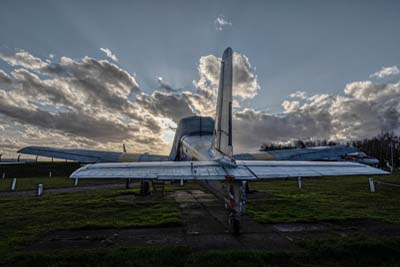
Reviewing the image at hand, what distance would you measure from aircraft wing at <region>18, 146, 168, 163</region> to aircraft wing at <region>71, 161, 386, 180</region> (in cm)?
970

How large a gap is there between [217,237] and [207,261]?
173cm

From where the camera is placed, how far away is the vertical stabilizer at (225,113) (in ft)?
23.6

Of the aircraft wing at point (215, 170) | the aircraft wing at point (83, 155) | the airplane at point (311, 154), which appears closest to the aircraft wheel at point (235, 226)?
the aircraft wing at point (215, 170)

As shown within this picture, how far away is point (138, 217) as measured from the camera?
891 centimetres

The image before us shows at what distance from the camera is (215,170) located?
19.0 feet

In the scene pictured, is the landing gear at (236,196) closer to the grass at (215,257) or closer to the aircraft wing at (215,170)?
the aircraft wing at (215,170)

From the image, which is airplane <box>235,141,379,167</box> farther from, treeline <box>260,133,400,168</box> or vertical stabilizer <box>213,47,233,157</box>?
treeline <box>260,133,400,168</box>

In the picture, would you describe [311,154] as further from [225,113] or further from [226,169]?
[226,169]

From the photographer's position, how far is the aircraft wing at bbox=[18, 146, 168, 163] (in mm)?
12945

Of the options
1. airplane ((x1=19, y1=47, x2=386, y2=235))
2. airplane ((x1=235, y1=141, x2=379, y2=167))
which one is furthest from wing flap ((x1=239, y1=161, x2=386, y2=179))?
airplane ((x1=235, y1=141, x2=379, y2=167))

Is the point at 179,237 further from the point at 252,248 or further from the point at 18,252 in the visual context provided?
the point at 18,252

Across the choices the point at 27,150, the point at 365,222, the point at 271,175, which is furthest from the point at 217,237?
the point at 27,150

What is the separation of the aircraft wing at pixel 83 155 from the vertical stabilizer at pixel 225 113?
9359 millimetres

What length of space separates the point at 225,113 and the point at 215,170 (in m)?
2.69
